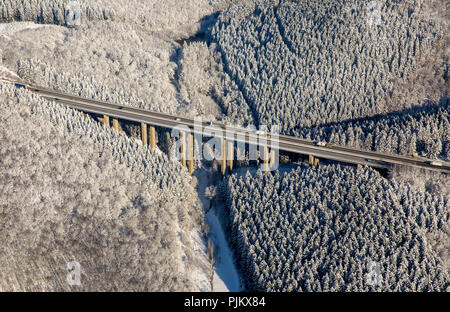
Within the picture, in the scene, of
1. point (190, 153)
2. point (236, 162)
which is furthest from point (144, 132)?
point (236, 162)

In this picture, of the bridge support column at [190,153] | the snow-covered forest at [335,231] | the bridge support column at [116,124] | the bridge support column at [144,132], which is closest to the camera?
the snow-covered forest at [335,231]

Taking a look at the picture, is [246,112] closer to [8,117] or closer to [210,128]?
[210,128]

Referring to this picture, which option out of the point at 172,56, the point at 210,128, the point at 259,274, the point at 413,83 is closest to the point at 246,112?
the point at 210,128

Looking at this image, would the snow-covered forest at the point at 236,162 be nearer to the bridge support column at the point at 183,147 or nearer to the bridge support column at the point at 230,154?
the bridge support column at the point at 230,154

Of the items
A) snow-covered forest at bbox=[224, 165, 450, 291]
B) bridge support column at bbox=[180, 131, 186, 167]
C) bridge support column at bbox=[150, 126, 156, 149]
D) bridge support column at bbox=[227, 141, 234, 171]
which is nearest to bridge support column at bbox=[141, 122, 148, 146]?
bridge support column at bbox=[150, 126, 156, 149]

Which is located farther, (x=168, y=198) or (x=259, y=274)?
(x=168, y=198)

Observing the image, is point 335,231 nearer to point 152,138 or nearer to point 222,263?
point 222,263

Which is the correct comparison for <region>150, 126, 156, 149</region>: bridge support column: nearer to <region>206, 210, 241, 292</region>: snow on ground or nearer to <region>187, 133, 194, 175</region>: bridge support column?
<region>187, 133, 194, 175</region>: bridge support column

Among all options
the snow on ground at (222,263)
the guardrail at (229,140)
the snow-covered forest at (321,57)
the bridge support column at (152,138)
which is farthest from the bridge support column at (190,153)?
the snow-covered forest at (321,57)
